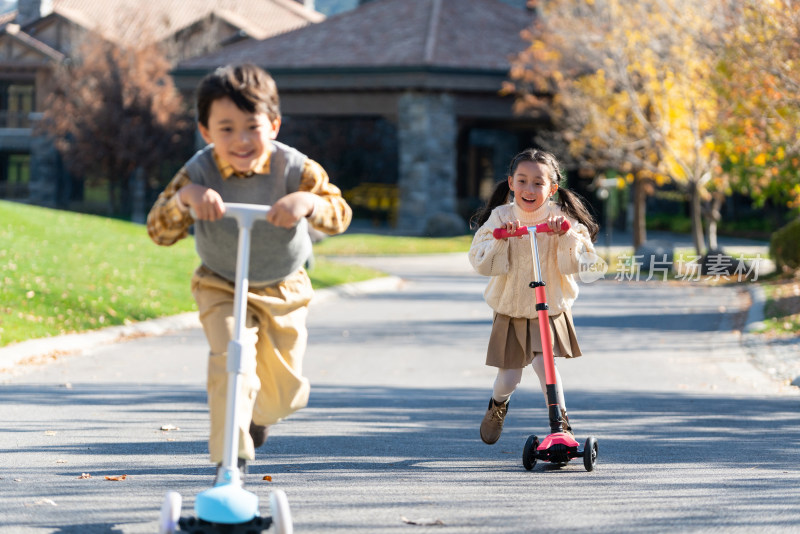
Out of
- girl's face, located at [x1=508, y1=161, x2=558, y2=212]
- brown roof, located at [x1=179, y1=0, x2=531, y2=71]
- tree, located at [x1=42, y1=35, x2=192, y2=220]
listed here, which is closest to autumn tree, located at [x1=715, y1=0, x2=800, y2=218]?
girl's face, located at [x1=508, y1=161, x2=558, y2=212]

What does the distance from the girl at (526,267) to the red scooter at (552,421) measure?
97mm

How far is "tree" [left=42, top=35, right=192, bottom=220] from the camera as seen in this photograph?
43281 mm

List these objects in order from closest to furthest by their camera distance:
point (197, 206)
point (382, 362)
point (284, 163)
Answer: point (197, 206)
point (284, 163)
point (382, 362)

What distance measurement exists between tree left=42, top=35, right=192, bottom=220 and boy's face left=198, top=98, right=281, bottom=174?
3930 cm

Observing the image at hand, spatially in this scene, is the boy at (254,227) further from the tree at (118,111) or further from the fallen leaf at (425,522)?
the tree at (118,111)

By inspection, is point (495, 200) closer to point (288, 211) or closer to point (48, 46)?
point (288, 211)

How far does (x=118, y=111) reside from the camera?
43.2m

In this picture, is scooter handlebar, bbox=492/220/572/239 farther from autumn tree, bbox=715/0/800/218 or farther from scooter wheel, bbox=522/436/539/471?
autumn tree, bbox=715/0/800/218

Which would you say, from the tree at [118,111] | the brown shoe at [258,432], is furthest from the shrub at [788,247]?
the tree at [118,111]

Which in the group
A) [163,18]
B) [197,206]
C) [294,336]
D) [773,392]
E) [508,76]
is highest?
[163,18]

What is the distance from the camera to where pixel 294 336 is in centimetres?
488

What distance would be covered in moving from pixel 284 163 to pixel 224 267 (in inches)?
18.4

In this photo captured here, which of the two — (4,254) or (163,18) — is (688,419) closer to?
(4,254)

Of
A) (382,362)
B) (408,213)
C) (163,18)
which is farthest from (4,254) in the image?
(163,18)
